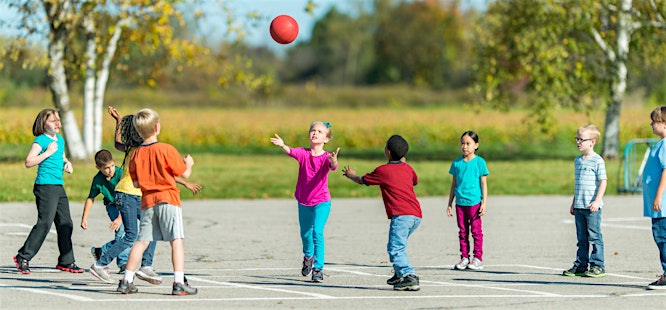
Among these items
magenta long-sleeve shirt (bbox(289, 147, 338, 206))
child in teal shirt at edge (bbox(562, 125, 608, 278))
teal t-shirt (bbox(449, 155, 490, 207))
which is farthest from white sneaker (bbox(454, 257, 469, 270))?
magenta long-sleeve shirt (bbox(289, 147, 338, 206))

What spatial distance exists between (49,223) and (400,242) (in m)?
3.61

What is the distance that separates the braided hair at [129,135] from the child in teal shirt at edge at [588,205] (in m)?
4.28

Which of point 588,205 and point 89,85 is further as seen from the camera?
point 89,85

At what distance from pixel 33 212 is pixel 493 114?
4199 centimetres

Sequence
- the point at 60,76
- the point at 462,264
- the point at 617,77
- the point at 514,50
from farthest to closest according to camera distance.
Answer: the point at 514,50 < the point at 617,77 < the point at 60,76 < the point at 462,264

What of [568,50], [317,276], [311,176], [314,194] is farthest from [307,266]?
[568,50]

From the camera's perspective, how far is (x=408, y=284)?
32.2 feet

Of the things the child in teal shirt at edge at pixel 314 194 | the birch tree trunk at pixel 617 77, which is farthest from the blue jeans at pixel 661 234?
the birch tree trunk at pixel 617 77

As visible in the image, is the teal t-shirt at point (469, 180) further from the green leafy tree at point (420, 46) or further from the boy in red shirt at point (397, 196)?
the green leafy tree at point (420, 46)

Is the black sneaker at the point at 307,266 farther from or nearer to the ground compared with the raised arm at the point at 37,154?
nearer to the ground

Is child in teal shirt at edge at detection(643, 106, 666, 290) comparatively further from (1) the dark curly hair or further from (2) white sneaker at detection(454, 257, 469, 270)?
(1) the dark curly hair

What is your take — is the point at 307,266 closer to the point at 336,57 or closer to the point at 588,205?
the point at 588,205

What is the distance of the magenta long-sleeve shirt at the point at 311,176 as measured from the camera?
10.6 meters

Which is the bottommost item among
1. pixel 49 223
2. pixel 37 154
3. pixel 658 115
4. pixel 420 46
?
pixel 49 223
